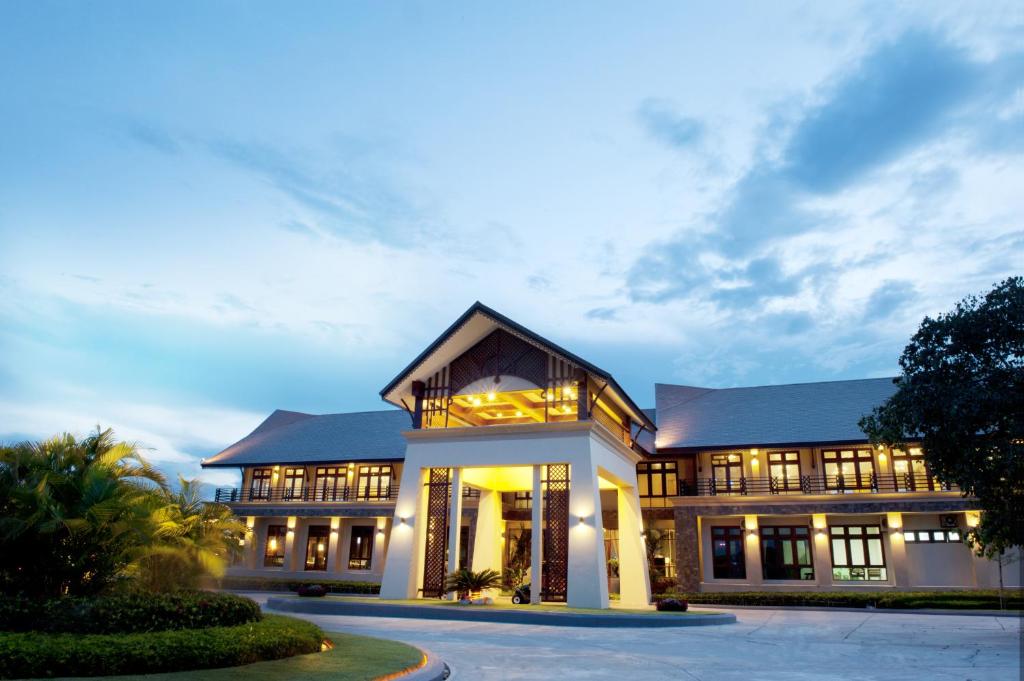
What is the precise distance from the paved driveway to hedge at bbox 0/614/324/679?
102 inches

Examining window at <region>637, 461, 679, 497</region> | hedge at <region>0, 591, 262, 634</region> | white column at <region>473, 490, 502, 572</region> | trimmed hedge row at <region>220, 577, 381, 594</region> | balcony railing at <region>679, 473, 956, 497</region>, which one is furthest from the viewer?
window at <region>637, 461, 679, 497</region>

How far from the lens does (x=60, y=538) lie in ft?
30.7

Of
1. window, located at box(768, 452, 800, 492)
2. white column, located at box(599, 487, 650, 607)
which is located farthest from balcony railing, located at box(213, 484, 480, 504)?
window, located at box(768, 452, 800, 492)

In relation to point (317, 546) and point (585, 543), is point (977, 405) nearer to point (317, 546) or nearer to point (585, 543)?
point (585, 543)

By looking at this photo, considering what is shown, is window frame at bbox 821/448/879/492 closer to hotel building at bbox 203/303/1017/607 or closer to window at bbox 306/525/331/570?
hotel building at bbox 203/303/1017/607

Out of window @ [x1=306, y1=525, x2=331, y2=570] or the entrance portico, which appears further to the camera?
window @ [x1=306, y1=525, x2=331, y2=570]

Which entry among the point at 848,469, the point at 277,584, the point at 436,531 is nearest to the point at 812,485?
the point at 848,469

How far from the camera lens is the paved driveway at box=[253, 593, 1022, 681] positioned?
927 cm

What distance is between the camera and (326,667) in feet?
27.7

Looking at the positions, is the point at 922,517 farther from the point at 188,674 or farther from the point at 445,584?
the point at 188,674

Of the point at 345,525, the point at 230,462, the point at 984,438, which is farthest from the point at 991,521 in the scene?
the point at 230,462

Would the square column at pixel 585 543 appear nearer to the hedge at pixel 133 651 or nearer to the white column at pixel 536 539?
the white column at pixel 536 539

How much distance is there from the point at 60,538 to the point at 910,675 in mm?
11307

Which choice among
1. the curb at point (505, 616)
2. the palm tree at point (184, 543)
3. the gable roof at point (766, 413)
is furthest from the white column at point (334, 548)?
the palm tree at point (184, 543)
